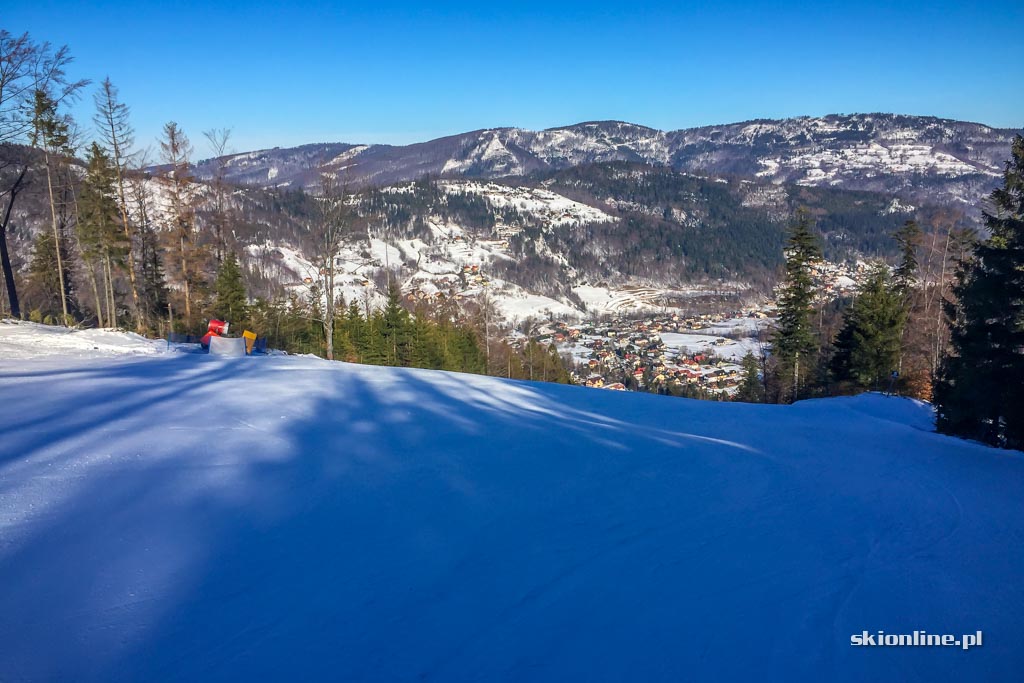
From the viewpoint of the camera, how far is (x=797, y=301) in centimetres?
3120

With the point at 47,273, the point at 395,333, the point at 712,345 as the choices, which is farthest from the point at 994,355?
the point at 712,345

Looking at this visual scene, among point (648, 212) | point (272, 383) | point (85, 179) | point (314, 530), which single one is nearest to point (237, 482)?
point (314, 530)

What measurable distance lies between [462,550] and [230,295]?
88.4 feet

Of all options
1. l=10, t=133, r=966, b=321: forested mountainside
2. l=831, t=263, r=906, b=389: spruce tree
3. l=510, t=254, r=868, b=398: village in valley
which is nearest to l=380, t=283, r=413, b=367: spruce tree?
l=510, t=254, r=868, b=398: village in valley

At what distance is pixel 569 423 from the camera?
842 cm

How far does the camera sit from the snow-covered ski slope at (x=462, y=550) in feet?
9.99

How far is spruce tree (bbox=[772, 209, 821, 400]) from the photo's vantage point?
31.0 meters

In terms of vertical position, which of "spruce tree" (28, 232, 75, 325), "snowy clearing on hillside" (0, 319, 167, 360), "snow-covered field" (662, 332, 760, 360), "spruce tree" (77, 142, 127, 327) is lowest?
"snow-covered field" (662, 332, 760, 360)

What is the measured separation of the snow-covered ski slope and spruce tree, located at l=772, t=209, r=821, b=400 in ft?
83.0

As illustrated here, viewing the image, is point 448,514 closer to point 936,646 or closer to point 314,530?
point 314,530

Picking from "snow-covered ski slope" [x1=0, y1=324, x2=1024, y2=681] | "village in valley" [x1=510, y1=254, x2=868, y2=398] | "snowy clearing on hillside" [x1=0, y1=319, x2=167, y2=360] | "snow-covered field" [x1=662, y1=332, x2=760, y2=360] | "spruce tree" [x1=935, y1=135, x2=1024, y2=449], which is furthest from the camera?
"snow-covered field" [x1=662, y1=332, x2=760, y2=360]

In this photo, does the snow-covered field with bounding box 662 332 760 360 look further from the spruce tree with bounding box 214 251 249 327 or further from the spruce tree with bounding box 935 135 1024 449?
the spruce tree with bounding box 935 135 1024 449

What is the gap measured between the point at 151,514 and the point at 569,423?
17.9 feet

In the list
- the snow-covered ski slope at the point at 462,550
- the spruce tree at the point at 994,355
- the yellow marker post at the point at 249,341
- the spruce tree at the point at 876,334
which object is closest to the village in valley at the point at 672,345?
the spruce tree at the point at 876,334
